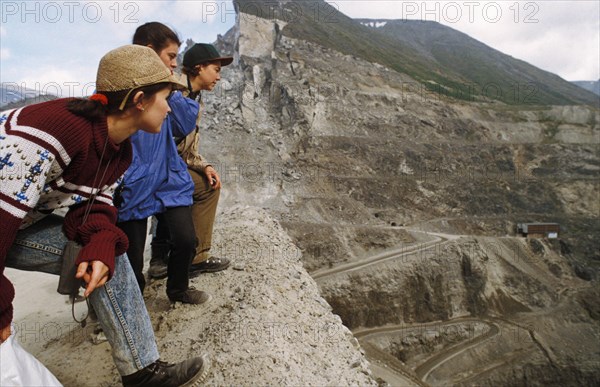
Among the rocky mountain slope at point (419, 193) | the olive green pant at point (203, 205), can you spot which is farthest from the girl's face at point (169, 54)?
the rocky mountain slope at point (419, 193)

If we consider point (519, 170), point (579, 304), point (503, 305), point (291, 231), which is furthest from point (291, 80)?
point (579, 304)

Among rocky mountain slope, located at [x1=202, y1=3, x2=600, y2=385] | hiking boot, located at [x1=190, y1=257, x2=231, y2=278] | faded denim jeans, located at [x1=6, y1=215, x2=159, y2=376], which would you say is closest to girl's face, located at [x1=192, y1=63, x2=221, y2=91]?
faded denim jeans, located at [x1=6, y1=215, x2=159, y2=376]

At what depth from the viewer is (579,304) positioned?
27.4 meters

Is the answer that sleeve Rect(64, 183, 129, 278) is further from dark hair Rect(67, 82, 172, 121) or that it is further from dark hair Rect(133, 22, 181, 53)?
dark hair Rect(133, 22, 181, 53)

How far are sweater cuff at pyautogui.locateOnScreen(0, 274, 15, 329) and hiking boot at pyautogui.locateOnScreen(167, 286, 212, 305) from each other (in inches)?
101

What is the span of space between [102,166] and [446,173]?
43.1 meters

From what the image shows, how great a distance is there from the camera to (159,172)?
140 inches

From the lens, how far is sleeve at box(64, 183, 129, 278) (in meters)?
1.95

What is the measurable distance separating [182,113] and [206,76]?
1.91 ft

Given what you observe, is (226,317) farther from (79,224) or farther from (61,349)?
(79,224)

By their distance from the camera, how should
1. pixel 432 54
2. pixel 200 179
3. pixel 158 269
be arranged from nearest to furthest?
pixel 200 179, pixel 158 269, pixel 432 54

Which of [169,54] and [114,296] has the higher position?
[169,54]

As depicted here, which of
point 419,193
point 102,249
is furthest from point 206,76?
point 419,193

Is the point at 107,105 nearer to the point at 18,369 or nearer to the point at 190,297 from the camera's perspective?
the point at 18,369
